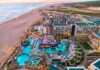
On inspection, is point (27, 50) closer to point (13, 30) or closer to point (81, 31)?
point (13, 30)

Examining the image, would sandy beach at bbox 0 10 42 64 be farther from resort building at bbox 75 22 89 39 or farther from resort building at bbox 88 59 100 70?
resort building at bbox 88 59 100 70

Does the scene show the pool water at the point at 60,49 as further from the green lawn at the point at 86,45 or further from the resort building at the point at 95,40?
the resort building at the point at 95,40

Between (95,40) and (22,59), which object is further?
(95,40)

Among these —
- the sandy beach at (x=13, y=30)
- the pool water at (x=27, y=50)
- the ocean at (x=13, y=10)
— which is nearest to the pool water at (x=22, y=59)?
the pool water at (x=27, y=50)

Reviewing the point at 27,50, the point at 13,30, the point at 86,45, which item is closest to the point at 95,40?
the point at 86,45

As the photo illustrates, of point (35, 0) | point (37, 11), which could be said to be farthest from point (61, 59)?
point (35, 0)
